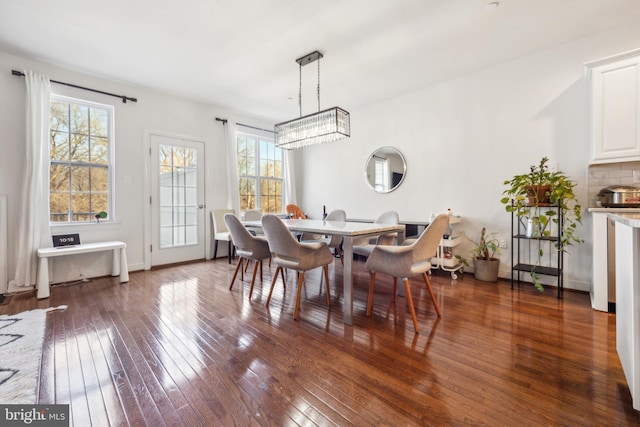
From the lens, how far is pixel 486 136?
12.2 feet

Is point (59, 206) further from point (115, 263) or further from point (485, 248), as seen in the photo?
point (485, 248)

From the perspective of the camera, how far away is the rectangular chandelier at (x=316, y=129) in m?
3.03

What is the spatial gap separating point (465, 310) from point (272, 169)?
4581 mm

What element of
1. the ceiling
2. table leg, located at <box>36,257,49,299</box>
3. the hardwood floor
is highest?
the ceiling

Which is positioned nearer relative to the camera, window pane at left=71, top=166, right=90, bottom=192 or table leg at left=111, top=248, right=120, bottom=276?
window pane at left=71, top=166, right=90, bottom=192

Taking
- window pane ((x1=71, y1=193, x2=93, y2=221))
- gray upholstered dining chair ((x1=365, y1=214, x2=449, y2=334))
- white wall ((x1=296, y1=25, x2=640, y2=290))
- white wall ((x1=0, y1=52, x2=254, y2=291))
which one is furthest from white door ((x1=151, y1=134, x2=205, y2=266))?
gray upholstered dining chair ((x1=365, y1=214, x2=449, y2=334))

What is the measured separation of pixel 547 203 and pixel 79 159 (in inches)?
227

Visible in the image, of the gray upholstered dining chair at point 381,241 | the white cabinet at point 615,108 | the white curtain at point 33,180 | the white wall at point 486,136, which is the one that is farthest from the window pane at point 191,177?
the white cabinet at point 615,108

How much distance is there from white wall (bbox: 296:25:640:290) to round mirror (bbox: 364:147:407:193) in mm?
110

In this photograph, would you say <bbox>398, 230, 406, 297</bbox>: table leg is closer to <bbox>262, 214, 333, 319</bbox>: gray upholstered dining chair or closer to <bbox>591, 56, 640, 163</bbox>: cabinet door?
<bbox>262, 214, 333, 319</bbox>: gray upholstered dining chair

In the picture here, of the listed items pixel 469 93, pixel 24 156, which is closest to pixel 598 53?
pixel 469 93

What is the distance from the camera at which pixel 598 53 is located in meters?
2.95

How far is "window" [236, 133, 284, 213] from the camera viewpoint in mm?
5535

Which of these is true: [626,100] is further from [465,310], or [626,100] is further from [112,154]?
[112,154]
